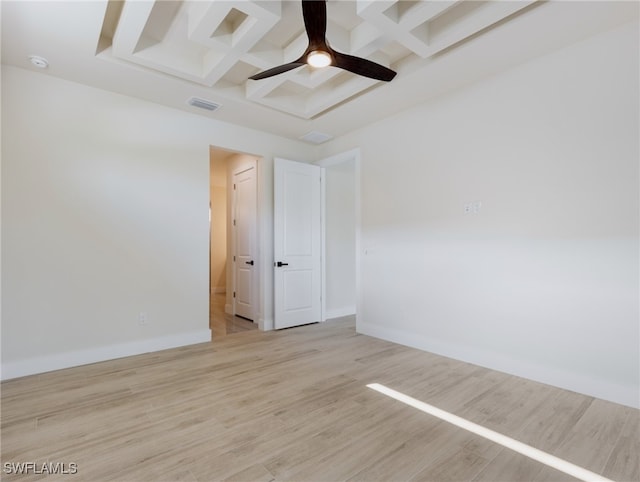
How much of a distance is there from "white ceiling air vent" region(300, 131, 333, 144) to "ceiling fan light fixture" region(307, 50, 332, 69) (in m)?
2.43

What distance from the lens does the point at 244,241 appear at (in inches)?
207

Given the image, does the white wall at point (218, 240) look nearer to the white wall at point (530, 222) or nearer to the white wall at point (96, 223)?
the white wall at point (96, 223)

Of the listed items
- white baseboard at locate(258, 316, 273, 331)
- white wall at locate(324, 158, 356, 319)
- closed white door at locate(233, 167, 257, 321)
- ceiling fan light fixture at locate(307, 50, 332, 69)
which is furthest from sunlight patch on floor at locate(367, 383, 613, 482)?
closed white door at locate(233, 167, 257, 321)

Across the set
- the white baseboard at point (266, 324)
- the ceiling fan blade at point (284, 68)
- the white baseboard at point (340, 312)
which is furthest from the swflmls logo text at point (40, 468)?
the white baseboard at point (340, 312)

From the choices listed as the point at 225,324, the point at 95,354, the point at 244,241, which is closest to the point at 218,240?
the point at 244,241

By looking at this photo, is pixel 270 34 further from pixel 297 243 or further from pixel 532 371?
pixel 532 371

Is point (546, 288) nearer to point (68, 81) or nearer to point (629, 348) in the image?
point (629, 348)

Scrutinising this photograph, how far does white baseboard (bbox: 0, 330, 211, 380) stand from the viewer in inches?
113

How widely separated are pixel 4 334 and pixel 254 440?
103 inches

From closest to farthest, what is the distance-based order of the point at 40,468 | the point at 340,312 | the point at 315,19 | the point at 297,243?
the point at 40,468 < the point at 315,19 < the point at 297,243 < the point at 340,312

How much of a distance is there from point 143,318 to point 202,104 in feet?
8.36

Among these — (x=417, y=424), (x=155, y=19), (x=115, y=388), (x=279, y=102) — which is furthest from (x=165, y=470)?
(x=279, y=102)

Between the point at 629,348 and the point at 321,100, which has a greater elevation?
the point at 321,100

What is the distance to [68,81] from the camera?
10.4ft
